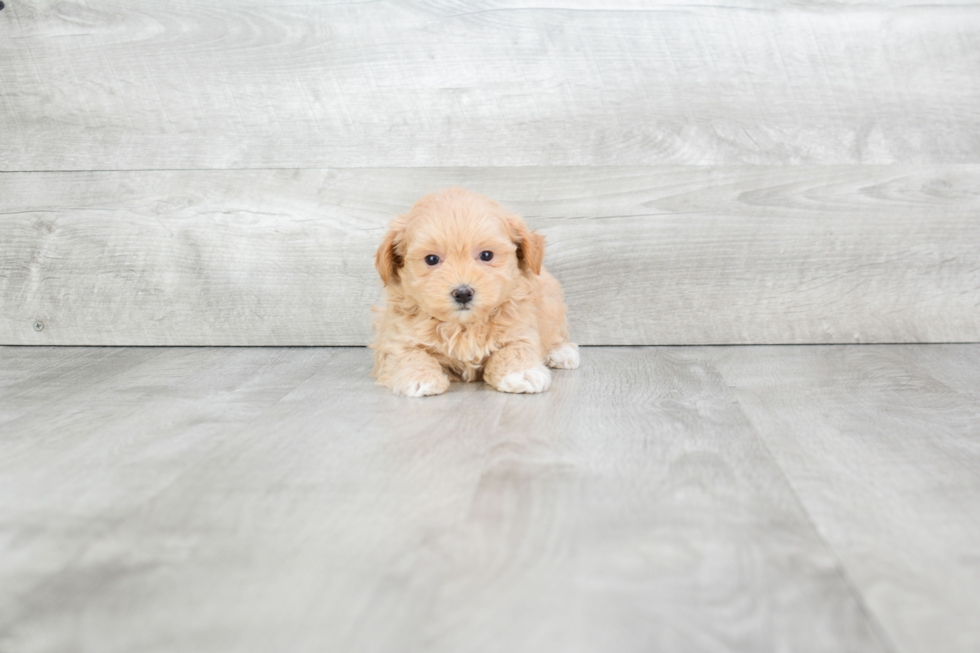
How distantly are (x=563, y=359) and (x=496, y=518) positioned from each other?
0.96 meters

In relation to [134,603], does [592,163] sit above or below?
above

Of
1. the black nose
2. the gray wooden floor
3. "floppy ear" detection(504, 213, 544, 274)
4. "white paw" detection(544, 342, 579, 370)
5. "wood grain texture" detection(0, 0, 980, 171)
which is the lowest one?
"white paw" detection(544, 342, 579, 370)

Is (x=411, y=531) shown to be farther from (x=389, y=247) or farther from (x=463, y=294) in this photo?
(x=389, y=247)

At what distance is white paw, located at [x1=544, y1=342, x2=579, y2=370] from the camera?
195 cm

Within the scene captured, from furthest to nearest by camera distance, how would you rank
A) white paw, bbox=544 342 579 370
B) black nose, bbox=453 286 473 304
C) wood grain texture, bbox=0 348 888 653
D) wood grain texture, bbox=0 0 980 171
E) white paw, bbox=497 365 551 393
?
wood grain texture, bbox=0 0 980 171
white paw, bbox=544 342 579 370
white paw, bbox=497 365 551 393
black nose, bbox=453 286 473 304
wood grain texture, bbox=0 348 888 653

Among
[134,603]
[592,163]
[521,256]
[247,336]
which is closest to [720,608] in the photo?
[134,603]

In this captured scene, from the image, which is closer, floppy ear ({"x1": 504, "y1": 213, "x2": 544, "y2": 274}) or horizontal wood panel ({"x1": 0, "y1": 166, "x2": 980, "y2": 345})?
floppy ear ({"x1": 504, "y1": 213, "x2": 544, "y2": 274})

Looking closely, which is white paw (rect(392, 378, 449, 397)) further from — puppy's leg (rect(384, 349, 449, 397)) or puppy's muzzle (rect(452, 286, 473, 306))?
puppy's muzzle (rect(452, 286, 473, 306))

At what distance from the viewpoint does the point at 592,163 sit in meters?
2.20

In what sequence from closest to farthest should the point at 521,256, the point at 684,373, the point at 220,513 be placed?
the point at 220,513
the point at 521,256
the point at 684,373

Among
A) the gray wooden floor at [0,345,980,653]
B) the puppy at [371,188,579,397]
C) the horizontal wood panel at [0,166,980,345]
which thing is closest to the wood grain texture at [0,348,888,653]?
the gray wooden floor at [0,345,980,653]

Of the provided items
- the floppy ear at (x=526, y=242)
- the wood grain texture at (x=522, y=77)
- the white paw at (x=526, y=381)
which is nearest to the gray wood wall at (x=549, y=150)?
the wood grain texture at (x=522, y=77)

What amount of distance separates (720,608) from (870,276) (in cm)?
171

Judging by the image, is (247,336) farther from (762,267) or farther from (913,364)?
(913,364)
